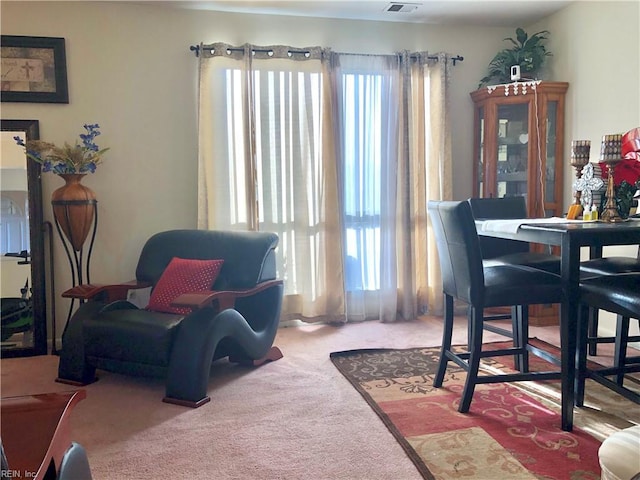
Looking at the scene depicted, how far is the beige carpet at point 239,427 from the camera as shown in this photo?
1984 millimetres

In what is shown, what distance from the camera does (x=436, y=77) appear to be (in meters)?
4.21

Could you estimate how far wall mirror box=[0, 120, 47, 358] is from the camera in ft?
11.6

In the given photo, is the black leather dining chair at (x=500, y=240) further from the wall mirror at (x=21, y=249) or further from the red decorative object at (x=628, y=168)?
the wall mirror at (x=21, y=249)

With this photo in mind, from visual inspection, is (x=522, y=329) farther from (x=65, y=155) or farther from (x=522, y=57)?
(x=65, y=155)

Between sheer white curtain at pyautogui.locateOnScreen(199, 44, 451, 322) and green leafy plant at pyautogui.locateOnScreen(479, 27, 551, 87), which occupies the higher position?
green leafy plant at pyautogui.locateOnScreen(479, 27, 551, 87)

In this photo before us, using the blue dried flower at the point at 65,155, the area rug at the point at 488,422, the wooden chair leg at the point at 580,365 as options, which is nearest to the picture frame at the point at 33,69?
the blue dried flower at the point at 65,155

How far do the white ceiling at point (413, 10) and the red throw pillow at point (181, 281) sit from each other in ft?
6.39

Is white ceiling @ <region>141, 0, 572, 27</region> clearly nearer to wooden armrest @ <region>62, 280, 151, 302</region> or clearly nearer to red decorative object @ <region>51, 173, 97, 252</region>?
red decorative object @ <region>51, 173, 97, 252</region>

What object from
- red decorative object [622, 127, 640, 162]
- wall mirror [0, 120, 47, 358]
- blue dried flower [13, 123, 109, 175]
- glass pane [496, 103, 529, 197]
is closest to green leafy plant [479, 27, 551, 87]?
glass pane [496, 103, 529, 197]

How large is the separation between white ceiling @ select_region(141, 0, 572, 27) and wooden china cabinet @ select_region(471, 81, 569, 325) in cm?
58

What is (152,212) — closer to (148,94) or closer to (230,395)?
(148,94)

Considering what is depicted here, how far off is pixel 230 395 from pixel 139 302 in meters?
1.41

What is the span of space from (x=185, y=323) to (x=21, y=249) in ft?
5.53

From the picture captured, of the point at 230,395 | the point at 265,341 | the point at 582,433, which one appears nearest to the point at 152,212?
the point at 265,341
